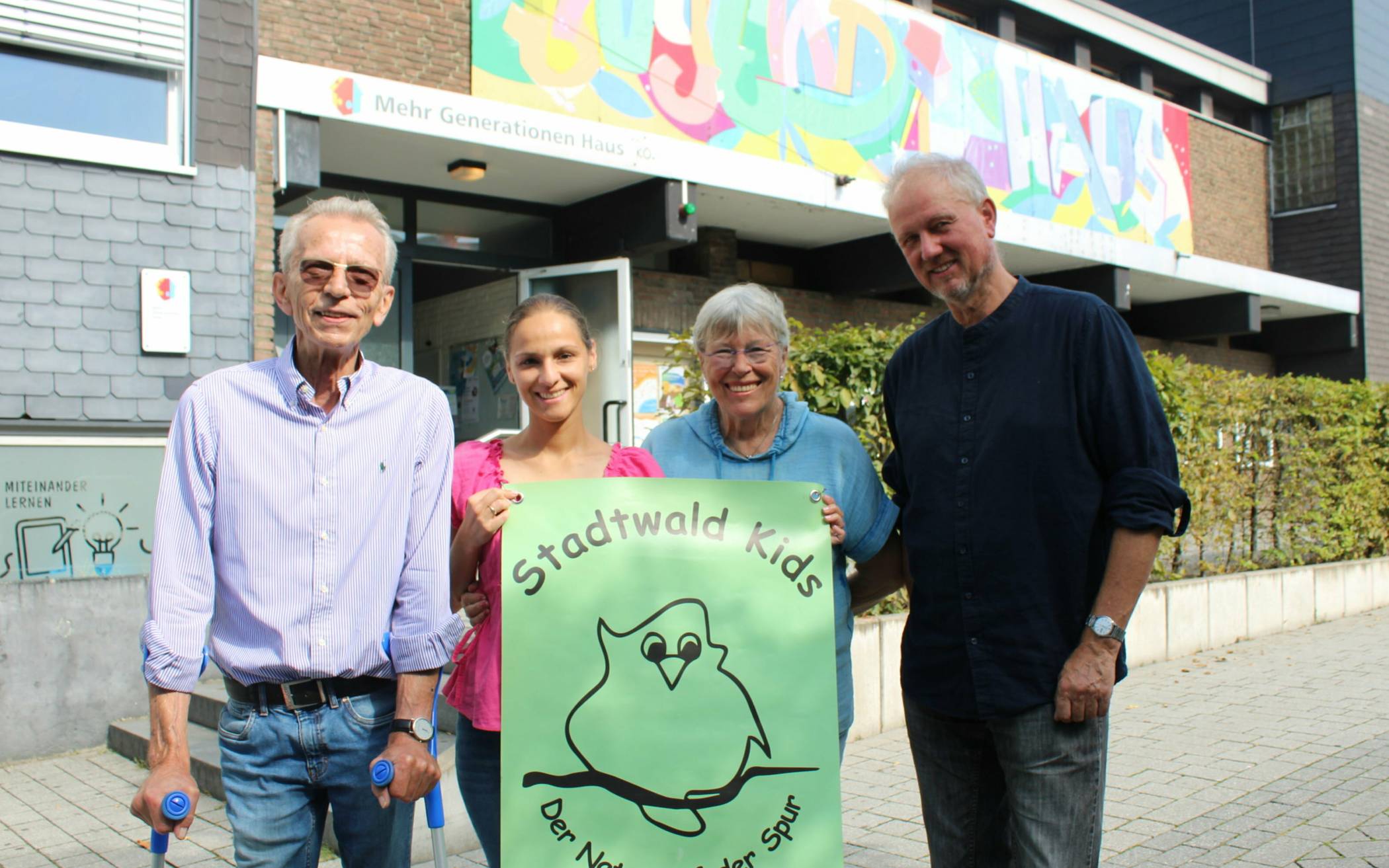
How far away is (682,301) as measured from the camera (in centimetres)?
1369

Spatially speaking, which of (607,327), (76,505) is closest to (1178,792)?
(76,505)

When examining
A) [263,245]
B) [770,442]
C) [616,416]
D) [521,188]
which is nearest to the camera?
[770,442]

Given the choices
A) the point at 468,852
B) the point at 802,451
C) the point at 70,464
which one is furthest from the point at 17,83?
the point at 802,451

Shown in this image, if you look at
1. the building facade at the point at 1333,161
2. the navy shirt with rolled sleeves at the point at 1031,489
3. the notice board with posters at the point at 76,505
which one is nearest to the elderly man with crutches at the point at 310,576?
the navy shirt with rolled sleeves at the point at 1031,489

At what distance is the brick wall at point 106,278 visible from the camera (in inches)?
285

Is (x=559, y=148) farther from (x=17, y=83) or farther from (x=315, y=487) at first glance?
(x=315, y=487)

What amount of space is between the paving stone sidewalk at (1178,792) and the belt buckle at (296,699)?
234 cm

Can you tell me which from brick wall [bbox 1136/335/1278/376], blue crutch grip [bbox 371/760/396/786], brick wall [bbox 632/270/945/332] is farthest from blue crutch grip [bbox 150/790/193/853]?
brick wall [bbox 1136/335/1278/376]

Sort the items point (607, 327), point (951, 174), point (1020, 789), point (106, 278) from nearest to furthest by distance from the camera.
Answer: point (1020, 789) < point (951, 174) < point (106, 278) < point (607, 327)

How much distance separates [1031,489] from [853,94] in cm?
1203

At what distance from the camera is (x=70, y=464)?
7.43 metres

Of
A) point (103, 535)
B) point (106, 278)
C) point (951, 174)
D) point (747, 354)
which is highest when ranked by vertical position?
point (106, 278)

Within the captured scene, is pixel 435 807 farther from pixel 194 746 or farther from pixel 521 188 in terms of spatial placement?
pixel 521 188

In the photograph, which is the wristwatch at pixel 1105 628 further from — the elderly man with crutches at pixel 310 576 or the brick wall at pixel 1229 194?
the brick wall at pixel 1229 194
